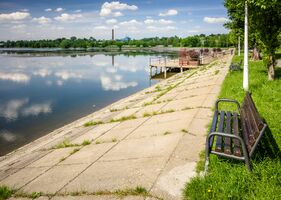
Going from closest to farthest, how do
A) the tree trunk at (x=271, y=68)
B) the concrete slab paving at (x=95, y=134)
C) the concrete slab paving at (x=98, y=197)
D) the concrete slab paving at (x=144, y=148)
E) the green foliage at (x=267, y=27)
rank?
the concrete slab paving at (x=98, y=197) < the concrete slab paving at (x=144, y=148) < the concrete slab paving at (x=95, y=134) < the green foliage at (x=267, y=27) < the tree trunk at (x=271, y=68)

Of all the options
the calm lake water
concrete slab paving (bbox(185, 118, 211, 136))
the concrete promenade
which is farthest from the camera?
the calm lake water

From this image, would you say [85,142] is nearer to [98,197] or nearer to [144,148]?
[144,148]

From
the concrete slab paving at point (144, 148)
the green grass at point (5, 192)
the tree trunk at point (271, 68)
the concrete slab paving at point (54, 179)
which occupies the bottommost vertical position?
the green grass at point (5, 192)

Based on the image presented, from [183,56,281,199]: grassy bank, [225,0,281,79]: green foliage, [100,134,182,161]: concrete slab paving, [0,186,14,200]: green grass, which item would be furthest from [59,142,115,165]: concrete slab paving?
[225,0,281,79]: green foliage

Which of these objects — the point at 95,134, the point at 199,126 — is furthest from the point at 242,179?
the point at 95,134

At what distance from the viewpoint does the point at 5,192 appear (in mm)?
4996

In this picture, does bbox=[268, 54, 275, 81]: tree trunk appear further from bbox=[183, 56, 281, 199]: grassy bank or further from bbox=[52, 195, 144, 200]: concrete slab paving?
bbox=[52, 195, 144, 200]: concrete slab paving

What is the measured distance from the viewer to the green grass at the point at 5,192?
488cm

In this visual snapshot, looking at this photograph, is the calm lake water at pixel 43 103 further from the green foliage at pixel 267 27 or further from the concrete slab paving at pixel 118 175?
the green foliage at pixel 267 27

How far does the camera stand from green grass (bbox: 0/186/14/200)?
4.88m

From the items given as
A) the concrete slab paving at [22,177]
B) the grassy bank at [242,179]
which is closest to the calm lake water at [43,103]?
the concrete slab paving at [22,177]

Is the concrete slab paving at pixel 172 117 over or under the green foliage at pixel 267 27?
under

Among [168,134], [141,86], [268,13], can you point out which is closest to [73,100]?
[141,86]

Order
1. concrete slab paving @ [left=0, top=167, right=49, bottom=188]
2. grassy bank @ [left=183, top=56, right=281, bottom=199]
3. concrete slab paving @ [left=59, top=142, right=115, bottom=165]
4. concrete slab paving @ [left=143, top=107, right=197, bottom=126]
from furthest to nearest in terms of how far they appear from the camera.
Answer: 1. concrete slab paving @ [left=143, top=107, right=197, bottom=126]
2. concrete slab paving @ [left=59, top=142, right=115, bottom=165]
3. concrete slab paving @ [left=0, top=167, right=49, bottom=188]
4. grassy bank @ [left=183, top=56, right=281, bottom=199]
